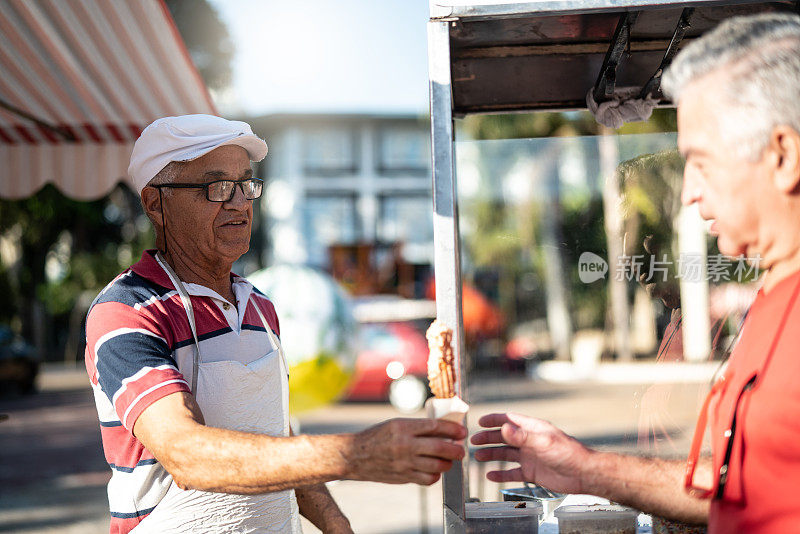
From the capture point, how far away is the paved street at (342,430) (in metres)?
2.69

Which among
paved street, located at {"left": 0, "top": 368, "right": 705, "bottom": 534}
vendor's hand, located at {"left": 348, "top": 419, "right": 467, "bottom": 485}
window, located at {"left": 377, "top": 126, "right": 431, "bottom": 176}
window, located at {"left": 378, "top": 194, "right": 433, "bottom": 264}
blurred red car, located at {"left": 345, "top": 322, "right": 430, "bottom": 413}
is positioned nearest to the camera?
vendor's hand, located at {"left": 348, "top": 419, "right": 467, "bottom": 485}

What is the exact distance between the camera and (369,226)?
38.1 m

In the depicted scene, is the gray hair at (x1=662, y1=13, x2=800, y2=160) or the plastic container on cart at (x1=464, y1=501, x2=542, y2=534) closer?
the gray hair at (x1=662, y1=13, x2=800, y2=160)

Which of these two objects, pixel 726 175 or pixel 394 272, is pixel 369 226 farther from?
pixel 726 175

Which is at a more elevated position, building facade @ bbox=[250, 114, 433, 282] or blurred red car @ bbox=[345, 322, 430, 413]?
building facade @ bbox=[250, 114, 433, 282]

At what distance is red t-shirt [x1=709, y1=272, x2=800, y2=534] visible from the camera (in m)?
1.11

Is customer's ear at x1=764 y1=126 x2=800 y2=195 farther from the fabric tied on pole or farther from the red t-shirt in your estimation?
the fabric tied on pole

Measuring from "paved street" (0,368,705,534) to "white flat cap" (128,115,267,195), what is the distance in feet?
4.61

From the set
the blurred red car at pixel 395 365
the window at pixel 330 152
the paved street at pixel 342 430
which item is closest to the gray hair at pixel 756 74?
the paved street at pixel 342 430

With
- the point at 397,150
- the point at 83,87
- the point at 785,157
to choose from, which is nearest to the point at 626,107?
the point at 785,157

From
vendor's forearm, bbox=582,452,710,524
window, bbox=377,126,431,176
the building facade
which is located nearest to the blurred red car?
vendor's forearm, bbox=582,452,710,524

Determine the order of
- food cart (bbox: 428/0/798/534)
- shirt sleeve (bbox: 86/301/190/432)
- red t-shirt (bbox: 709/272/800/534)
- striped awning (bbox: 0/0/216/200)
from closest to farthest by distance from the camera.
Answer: red t-shirt (bbox: 709/272/800/534), shirt sleeve (bbox: 86/301/190/432), food cart (bbox: 428/0/798/534), striped awning (bbox: 0/0/216/200)

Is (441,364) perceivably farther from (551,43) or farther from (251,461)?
(551,43)

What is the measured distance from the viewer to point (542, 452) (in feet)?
4.91
